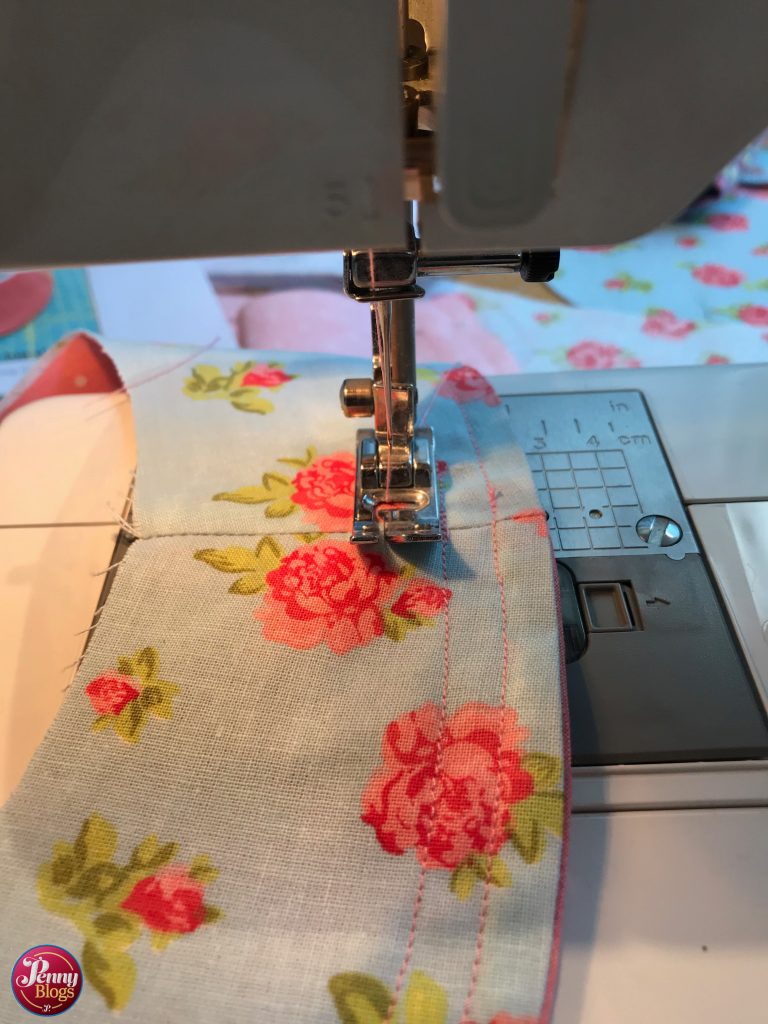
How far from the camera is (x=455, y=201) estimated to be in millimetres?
353

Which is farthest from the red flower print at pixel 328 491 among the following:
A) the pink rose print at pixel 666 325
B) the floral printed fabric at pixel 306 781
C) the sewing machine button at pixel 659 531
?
the pink rose print at pixel 666 325

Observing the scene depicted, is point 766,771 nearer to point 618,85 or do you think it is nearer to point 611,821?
point 611,821

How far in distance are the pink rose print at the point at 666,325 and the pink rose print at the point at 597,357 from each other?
0.06 meters

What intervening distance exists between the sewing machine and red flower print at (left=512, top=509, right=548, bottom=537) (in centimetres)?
11

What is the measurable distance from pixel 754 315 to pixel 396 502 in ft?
2.41

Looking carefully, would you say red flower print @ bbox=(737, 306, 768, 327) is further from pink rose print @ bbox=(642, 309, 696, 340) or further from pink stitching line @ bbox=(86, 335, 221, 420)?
pink stitching line @ bbox=(86, 335, 221, 420)

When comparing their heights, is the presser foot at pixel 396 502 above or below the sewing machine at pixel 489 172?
above

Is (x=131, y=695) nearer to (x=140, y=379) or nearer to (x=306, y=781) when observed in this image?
(x=306, y=781)

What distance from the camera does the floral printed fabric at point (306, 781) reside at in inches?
16.4

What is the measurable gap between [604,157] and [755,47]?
7cm

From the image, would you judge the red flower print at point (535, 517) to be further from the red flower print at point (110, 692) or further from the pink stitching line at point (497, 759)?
the red flower print at point (110, 692)

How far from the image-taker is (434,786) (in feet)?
1.51

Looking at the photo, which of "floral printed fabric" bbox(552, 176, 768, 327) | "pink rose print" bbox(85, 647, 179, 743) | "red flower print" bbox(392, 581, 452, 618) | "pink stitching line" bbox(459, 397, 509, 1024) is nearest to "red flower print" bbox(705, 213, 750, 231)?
"floral printed fabric" bbox(552, 176, 768, 327)

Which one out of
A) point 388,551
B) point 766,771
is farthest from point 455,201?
point 766,771
